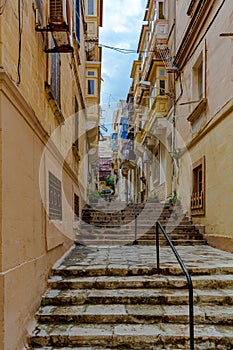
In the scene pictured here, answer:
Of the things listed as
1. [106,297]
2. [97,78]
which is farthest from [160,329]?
[97,78]

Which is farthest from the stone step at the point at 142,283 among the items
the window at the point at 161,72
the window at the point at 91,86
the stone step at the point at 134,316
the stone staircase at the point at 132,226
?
the window at the point at 91,86

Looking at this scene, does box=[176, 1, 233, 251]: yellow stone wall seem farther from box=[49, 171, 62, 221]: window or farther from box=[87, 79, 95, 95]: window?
box=[87, 79, 95, 95]: window

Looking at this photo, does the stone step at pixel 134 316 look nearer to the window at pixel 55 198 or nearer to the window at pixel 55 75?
the window at pixel 55 198

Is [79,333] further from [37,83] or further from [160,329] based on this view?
[37,83]

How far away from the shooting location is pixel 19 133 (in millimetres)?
3664

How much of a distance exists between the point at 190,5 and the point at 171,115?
4.78 meters

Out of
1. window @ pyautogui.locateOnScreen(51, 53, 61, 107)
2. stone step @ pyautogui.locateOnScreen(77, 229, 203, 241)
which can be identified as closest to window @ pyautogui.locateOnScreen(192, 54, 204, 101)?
stone step @ pyautogui.locateOnScreen(77, 229, 203, 241)

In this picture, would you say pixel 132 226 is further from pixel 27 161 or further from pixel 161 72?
pixel 161 72

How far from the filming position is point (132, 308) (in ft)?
14.6

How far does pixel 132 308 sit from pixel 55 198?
8.00ft

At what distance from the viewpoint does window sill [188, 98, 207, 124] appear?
30.2ft

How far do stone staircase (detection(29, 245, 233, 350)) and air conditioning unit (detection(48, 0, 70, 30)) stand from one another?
12.4ft

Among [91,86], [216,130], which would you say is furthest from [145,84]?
[216,130]

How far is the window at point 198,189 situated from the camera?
31.0 ft
